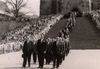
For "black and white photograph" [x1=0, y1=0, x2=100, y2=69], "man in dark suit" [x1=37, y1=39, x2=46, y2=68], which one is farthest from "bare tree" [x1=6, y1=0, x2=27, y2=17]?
"man in dark suit" [x1=37, y1=39, x2=46, y2=68]

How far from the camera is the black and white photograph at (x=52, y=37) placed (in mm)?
18922

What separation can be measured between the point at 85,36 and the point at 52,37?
358cm

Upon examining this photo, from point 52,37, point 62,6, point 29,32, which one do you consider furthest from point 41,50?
point 62,6

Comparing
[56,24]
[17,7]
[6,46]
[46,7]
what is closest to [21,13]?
[17,7]

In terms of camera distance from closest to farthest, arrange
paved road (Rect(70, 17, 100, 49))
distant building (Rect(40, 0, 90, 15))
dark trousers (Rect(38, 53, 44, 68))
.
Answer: dark trousers (Rect(38, 53, 44, 68)), paved road (Rect(70, 17, 100, 49)), distant building (Rect(40, 0, 90, 15))

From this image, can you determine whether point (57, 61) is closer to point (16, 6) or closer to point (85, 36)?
point (85, 36)

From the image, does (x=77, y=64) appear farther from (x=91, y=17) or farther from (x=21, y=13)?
(x=21, y=13)

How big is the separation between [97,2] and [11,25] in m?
19.5

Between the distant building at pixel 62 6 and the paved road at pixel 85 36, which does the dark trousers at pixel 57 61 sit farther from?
the distant building at pixel 62 6

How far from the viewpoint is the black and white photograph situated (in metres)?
18.9

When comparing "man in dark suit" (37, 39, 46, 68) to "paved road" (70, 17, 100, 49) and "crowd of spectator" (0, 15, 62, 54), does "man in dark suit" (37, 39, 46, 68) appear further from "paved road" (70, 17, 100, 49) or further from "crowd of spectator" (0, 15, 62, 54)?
"crowd of spectator" (0, 15, 62, 54)

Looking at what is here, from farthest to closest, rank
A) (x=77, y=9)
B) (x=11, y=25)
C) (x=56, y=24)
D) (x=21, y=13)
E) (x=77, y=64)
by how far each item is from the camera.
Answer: (x=21, y=13), (x=77, y=9), (x=11, y=25), (x=56, y=24), (x=77, y=64)

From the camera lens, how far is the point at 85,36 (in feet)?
119

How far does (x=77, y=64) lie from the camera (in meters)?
19.6
